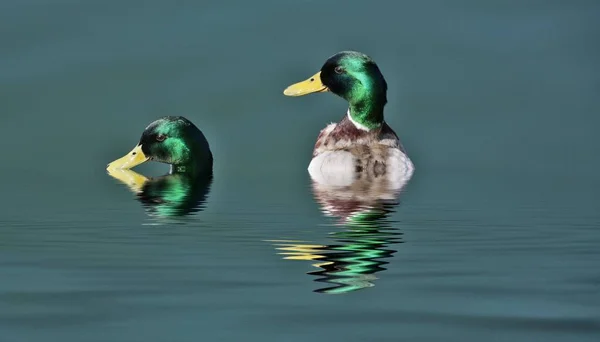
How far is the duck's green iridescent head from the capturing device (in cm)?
1322

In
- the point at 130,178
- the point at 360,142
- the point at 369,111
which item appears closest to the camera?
the point at 130,178

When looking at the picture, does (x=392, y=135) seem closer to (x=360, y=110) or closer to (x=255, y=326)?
(x=360, y=110)

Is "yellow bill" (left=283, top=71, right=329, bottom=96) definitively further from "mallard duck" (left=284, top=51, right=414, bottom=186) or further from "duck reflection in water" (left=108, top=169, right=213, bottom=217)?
"duck reflection in water" (left=108, top=169, right=213, bottom=217)

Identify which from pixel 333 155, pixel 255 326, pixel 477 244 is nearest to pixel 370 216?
pixel 477 244

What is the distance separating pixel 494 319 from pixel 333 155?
902 centimetres

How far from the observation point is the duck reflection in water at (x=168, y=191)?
7165 millimetres

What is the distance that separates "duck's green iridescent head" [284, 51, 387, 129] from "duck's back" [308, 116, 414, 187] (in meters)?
0.15

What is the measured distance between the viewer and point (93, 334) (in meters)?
3.19

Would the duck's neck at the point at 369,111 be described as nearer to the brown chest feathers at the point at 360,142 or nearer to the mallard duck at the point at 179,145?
the brown chest feathers at the point at 360,142

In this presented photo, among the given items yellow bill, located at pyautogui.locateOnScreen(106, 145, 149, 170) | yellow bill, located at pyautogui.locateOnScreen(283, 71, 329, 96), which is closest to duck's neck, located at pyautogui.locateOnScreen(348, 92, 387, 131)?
yellow bill, located at pyautogui.locateOnScreen(283, 71, 329, 96)

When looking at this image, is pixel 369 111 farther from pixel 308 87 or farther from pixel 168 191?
pixel 168 191

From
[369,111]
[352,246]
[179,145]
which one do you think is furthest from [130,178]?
[352,246]

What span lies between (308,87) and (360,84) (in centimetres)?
72

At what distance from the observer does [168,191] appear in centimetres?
920
